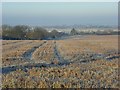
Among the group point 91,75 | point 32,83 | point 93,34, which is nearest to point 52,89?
point 32,83

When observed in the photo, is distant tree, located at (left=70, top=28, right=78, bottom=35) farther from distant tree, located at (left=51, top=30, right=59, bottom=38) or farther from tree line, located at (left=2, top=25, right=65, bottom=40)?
tree line, located at (left=2, top=25, right=65, bottom=40)

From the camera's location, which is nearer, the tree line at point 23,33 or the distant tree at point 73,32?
the tree line at point 23,33

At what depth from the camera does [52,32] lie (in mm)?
99750

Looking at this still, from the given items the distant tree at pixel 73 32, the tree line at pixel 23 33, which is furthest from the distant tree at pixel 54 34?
the distant tree at pixel 73 32

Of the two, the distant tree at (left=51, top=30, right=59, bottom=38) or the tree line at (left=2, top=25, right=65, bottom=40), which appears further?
the distant tree at (left=51, top=30, right=59, bottom=38)

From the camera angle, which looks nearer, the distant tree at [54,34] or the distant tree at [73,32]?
the distant tree at [54,34]

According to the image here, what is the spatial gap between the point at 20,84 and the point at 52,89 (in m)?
1.61

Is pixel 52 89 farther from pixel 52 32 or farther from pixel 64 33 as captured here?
pixel 64 33

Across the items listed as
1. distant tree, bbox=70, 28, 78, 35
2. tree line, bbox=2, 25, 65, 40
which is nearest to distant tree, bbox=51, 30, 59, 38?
tree line, bbox=2, 25, 65, 40

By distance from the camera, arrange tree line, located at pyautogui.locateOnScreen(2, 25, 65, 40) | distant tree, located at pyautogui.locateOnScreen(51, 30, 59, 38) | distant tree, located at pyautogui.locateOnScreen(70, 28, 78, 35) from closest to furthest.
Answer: tree line, located at pyautogui.locateOnScreen(2, 25, 65, 40), distant tree, located at pyautogui.locateOnScreen(51, 30, 59, 38), distant tree, located at pyautogui.locateOnScreen(70, 28, 78, 35)

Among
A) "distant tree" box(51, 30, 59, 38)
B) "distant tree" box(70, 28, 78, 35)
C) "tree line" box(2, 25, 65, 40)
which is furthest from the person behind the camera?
"distant tree" box(70, 28, 78, 35)

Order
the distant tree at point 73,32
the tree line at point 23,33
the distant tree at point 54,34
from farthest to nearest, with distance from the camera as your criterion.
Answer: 1. the distant tree at point 73,32
2. the distant tree at point 54,34
3. the tree line at point 23,33

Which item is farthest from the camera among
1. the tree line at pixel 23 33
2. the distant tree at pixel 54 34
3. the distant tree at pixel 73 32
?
the distant tree at pixel 73 32

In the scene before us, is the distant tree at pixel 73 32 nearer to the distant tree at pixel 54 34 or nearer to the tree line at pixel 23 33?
the distant tree at pixel 54 34
